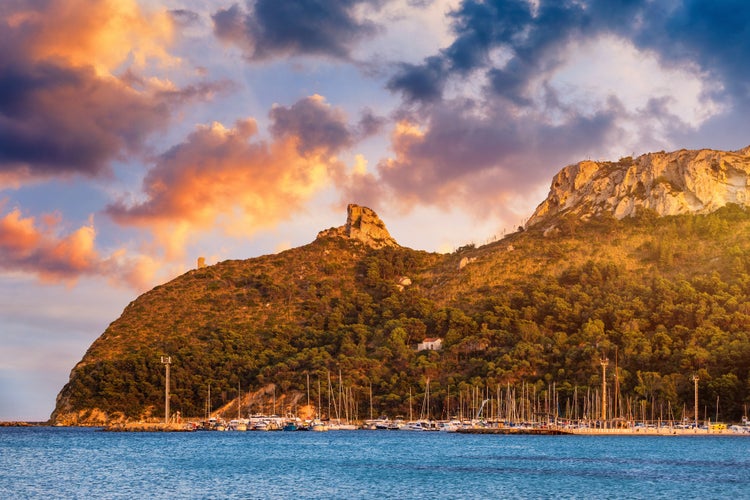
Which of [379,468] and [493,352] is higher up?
[493,352]

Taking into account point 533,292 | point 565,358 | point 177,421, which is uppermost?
point 533,292

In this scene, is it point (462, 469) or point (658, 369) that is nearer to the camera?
point (462, 469)

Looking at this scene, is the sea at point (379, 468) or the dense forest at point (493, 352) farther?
the dense forest at point (493, 352)

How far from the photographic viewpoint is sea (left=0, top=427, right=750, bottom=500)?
6312 centimetres

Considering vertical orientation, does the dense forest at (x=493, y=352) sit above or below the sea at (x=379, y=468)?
above

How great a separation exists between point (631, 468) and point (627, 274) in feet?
384

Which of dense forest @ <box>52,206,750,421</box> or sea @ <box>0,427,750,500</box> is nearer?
sea @ <box>0,427,750,500</box>

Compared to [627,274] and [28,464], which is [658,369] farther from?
[28,464]

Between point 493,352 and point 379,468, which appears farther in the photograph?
point 493,352

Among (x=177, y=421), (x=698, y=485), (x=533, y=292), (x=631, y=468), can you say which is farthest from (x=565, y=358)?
(x=698, y=485)

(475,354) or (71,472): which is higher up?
(475,354)

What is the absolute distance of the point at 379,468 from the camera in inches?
3137

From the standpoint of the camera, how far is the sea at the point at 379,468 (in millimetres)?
63125

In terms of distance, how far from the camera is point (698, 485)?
218 feet
